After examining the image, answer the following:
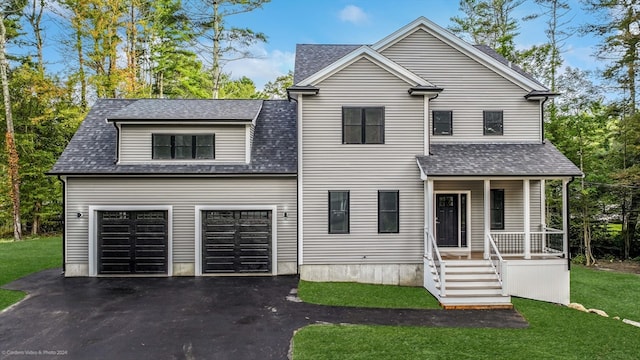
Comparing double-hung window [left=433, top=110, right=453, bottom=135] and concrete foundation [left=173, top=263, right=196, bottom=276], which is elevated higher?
→ double-hung window [left=433, top=110, right=453, bottom=135]

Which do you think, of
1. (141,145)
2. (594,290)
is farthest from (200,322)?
(594,290)

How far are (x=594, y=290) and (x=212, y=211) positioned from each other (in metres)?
13.8

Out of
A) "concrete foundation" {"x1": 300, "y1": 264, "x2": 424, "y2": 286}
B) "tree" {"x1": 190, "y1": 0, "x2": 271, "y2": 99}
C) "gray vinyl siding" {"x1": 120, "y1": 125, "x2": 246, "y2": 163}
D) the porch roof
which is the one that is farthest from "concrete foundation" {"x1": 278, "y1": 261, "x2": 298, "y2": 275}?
"tree" {"x1": 190, "y1": 0, "x2": 271, "y2": 99}

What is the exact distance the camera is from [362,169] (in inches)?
462

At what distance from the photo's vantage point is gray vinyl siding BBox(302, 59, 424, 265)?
11633 millimetres

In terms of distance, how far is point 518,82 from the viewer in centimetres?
1273

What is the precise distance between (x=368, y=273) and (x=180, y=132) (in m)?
7.80

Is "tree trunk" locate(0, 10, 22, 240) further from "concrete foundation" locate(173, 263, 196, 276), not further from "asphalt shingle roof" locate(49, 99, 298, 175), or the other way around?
"concrete foundation" locate(173, 263, 196, 276)

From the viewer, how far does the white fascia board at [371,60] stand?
11.5 meters

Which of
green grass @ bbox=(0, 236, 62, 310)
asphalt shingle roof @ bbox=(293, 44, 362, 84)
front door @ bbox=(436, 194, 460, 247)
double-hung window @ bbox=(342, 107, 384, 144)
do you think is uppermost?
asphalt shingle roof @ bbox=(293, 44, 362, 84)

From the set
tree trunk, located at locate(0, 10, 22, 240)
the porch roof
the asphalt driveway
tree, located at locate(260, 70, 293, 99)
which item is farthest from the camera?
tree, located at locate(260, 70, 293, 99)

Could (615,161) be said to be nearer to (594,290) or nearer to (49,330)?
(594,290)

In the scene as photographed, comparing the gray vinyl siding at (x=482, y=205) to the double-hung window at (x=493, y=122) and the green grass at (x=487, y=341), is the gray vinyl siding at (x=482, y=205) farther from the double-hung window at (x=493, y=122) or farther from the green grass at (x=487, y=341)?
the green grass at (x=487, y=341)

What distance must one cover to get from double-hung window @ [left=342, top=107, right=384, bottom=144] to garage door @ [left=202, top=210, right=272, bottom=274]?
4.02 meters
